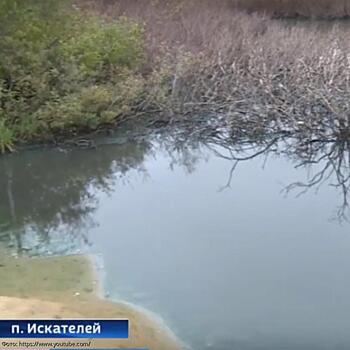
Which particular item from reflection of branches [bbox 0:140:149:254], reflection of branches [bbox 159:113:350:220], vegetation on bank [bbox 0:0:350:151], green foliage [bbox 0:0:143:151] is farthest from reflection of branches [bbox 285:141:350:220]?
green foliage [bbox 0:0:143:151]

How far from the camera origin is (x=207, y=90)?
44.3 ft

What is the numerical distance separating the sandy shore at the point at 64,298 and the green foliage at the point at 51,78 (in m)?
4.41

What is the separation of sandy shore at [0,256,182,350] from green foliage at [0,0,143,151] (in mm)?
4407

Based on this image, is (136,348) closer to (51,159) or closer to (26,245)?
(26,245)

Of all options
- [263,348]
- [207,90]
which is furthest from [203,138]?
[263,348]

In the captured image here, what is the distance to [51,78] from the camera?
41.8 ft

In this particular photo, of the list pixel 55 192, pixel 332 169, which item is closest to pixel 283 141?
pixel 332 169

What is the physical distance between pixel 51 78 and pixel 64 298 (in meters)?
6.38

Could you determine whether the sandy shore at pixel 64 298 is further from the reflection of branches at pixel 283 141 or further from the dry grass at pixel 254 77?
the dry grass at pixel 254 77

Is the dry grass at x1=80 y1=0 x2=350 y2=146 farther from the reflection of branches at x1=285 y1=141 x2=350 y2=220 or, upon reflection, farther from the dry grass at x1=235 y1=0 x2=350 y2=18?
the dry grass at x1=235 y1=0 x2=350 y2=18

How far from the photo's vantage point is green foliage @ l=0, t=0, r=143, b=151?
1223cm

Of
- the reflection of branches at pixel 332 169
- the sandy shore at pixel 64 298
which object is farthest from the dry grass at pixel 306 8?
the sandy shore at pixel 64 298

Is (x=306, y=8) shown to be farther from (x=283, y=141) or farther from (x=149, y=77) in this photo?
(x=283, y=141)

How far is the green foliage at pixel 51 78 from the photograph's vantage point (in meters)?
12.2
